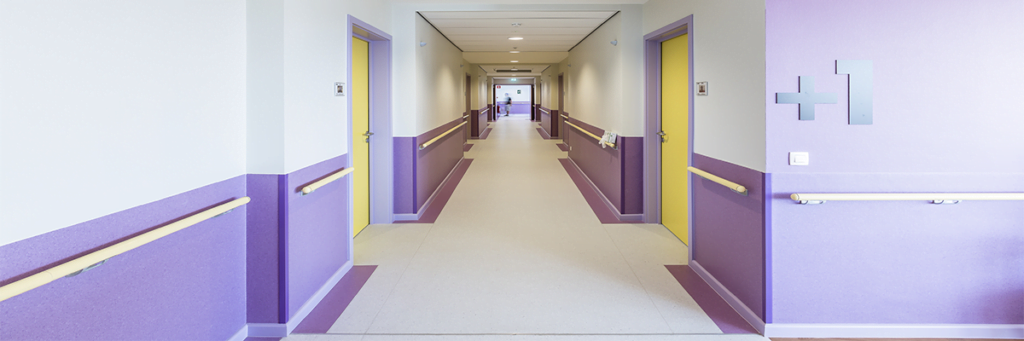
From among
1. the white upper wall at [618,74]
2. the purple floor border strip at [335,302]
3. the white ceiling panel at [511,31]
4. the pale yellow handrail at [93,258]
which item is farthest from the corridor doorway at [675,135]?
the pale yellow handrail at [93,258]

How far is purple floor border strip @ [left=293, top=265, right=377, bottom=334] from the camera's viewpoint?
3033 mm

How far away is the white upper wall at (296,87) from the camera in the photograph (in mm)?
2785

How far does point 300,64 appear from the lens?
3008mm

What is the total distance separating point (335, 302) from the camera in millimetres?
3393

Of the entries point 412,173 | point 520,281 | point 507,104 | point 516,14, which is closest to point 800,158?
point 520,281

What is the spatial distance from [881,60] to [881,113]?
10.8 inches

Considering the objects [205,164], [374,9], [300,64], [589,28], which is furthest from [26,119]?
[589,28]

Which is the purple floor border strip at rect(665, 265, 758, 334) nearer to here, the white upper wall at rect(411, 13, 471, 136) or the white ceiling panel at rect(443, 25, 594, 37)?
the white upper wall at rect(411, 13, 471, 136)

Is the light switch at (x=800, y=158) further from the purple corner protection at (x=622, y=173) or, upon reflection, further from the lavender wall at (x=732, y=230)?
the purple corner protection at (x=622, y=173)

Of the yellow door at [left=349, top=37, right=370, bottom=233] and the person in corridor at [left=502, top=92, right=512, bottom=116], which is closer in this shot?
the yellow door at [left=349, top=37, right=370, bottom=233]

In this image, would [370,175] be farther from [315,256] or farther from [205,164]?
[205,164]

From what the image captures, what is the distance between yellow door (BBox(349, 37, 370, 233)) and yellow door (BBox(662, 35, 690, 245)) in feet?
9.58

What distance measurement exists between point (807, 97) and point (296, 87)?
2.75 meters

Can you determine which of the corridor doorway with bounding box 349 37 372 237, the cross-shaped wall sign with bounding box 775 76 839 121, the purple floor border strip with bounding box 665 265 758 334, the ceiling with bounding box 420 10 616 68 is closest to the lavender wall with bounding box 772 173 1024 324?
the purple floor border strip with bounding box 665 265 758 334
